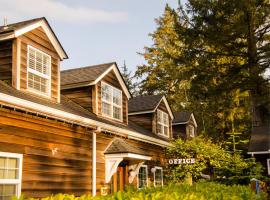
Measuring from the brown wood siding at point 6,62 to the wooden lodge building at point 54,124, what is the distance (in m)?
0.03

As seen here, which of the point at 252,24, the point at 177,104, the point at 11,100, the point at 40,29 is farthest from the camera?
→ the point at 177,104

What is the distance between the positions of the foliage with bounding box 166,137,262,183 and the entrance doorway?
4766 mm

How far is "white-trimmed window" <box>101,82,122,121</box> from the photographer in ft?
56.9

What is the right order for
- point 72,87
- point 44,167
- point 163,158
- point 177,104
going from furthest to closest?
point 177,104
point 163,158
point 72,87
point 44,167

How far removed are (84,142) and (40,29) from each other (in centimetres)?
438

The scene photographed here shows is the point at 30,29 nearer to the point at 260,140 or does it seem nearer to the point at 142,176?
the point at 142,176

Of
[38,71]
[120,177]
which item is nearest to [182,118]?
[120,177]

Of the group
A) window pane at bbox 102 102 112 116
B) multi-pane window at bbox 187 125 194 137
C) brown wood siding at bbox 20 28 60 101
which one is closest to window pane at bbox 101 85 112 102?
window pane at bbox 102 102 112 116

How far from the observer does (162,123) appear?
79.4 feet

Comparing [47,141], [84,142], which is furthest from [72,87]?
[47,141]

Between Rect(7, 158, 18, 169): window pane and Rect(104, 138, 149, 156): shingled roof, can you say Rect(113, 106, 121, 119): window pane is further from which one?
Rect(7, 158, 18, 169): window pane

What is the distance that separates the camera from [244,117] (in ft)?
131

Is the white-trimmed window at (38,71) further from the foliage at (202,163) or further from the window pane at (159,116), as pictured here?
the window pane at (159,116)

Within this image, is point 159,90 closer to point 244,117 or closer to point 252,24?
point 244,117
